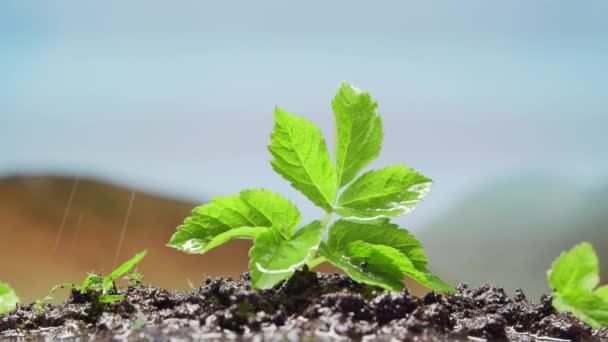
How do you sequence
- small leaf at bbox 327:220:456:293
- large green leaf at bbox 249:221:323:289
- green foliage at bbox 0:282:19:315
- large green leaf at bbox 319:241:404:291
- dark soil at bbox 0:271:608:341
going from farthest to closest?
green foliage at bbox 0:282:19:315 → small leaf at bbox 327:220:456:293 → large green leaf at bbox 319:241:404:291 → large green leaf at bbox 249:221:323:289 → dark soil at bbox 0:271:608:341

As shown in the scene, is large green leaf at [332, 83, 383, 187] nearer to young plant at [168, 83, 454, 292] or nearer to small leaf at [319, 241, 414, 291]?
young plant at [168, 83, 454, 292]

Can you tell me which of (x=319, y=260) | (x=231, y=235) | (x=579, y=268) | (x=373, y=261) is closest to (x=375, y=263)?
(x=373, y=261)

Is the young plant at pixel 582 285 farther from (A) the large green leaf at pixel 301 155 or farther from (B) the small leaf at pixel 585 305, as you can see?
(A) the large green leaf at pixel 301 155

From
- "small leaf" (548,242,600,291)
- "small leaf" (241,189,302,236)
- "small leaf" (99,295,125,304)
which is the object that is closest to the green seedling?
"small leaf" (99,295,125,304)

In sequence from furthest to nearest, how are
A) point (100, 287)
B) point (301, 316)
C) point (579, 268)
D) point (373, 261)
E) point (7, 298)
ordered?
point (7, 298), point (100, 287), point (579, 268), point (373, 261), point (301, 316)

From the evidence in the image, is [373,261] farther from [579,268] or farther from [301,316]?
[579,268]

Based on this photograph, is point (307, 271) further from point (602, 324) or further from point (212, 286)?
point (602, 324)
